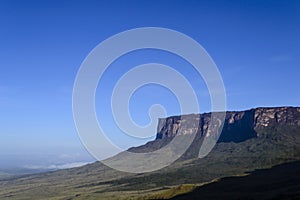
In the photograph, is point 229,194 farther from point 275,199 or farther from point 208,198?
point 275,199

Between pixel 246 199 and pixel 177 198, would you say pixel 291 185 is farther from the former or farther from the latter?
pixel 177 198

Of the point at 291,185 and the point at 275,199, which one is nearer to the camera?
the point at 275,199

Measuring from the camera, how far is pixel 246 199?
162 metres

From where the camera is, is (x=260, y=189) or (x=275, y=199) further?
(x=260, y=189)

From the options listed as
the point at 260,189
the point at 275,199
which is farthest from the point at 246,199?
the point at 260,189

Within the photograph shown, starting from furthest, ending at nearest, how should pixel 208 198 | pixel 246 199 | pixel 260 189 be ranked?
pixel 260 189 → pixel 208 198 → pixel 246 199

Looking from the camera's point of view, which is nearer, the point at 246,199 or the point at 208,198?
the point at 246,199

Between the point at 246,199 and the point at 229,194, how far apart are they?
2252 centimetres

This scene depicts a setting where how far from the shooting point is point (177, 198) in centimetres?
19038

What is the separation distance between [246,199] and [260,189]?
3120cm

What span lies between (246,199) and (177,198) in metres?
→ 36.1

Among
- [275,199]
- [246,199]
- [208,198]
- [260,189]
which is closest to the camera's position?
[275,199]

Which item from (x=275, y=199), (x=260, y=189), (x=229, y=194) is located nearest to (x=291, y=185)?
(x=260, y=189)

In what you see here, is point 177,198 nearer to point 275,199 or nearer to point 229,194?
point 229,194
